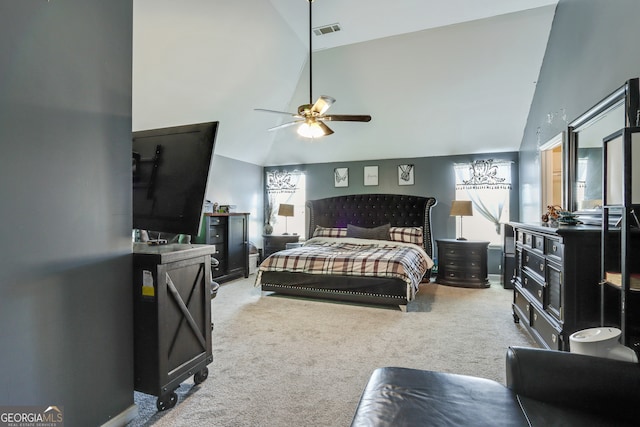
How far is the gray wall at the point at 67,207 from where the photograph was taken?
1209 millimetres

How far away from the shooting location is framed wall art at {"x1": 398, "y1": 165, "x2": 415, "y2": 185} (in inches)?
227

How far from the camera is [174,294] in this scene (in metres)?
1.83

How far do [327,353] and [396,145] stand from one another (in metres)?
4.22

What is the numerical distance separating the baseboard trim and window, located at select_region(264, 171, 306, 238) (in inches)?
196

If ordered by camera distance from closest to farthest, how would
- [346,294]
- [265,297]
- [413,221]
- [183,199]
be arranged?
[183,199] < [346,294] < [265,297] < [413,221]

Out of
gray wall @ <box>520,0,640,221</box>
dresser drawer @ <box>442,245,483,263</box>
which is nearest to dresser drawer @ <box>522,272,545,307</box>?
gray wall @ <box>520,0,640,221</box>

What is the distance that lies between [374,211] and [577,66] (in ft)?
Answer: 11.6

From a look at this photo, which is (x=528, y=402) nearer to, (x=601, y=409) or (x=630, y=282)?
(x=601, y=409)

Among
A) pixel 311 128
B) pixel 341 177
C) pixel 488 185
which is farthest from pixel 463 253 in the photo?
pixel 311 128

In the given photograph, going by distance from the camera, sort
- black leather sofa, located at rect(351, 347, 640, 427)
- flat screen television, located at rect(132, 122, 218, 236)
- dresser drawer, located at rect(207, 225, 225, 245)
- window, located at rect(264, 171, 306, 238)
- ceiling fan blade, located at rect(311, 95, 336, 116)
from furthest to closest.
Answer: window, located at rect(264, 171, 306, 238) → dresser drawer, located at rect(207, 225, 225, 245) → ceiling fan blade, located at rect(311, 95, 336, 116) → flat screen television, located at rect(132, 122, 218, 236) → black leather sofa, located at rect(351, 347, 640, 427)

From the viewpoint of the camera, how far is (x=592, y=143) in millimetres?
2584

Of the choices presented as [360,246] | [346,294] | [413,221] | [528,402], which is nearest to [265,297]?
[346,294]

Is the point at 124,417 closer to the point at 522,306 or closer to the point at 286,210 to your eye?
the point at 522,306

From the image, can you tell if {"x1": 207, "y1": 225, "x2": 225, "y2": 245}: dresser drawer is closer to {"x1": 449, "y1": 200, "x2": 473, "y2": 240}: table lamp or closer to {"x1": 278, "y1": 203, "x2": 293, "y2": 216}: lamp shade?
{"x1": 278, "y1": 203, "x2": 293, "y2": 216}: lamp shade
